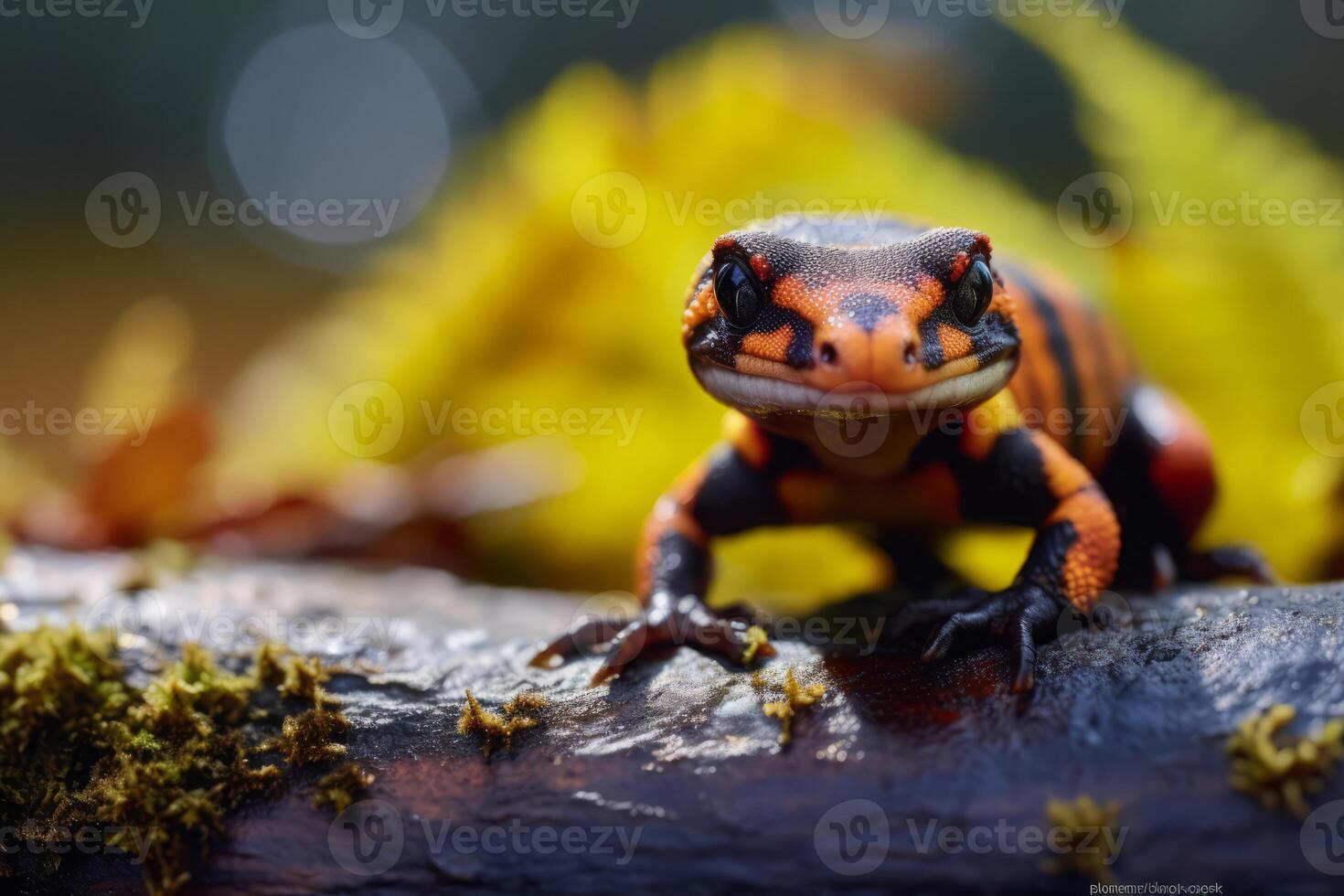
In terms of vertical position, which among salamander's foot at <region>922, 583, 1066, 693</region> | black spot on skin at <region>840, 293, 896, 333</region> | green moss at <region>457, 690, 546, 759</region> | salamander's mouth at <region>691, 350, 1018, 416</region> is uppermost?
black spot on skin at <region>840, 293, 896, 333</region>

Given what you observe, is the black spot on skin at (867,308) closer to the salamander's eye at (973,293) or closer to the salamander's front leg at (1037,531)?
the salamander's eye at (973,293)

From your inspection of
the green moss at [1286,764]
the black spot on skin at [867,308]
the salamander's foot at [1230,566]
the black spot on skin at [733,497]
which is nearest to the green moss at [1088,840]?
the green moss at [1286,764]

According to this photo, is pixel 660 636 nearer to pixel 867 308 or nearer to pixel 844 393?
pixel 844 393

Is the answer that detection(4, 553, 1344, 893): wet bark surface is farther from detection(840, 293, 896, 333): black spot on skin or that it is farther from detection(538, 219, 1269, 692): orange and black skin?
detection(840, 293, 896, 333): black spot on skin

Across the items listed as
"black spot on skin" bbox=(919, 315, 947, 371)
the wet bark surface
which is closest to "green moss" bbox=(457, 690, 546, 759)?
the wet bark surface

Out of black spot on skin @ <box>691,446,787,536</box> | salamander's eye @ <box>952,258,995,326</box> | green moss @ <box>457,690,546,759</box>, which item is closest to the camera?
green moss @ <box>457,690,546,759</box>

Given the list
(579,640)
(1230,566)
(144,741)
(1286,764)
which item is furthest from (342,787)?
(1230,566)

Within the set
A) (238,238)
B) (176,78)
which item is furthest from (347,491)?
(176,78)

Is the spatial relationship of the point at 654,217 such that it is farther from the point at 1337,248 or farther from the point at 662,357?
the point at 1337,248
